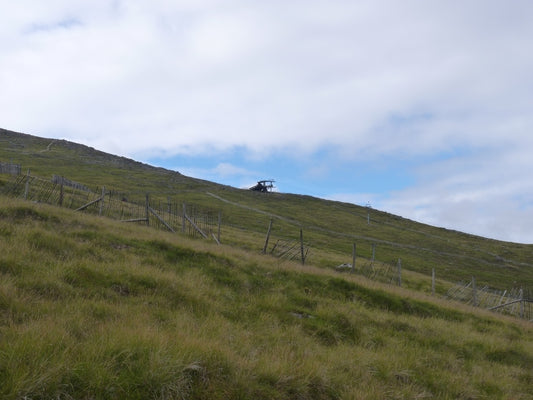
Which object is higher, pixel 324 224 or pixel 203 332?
pixel 324 224

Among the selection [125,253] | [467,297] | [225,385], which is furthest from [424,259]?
[225,385]

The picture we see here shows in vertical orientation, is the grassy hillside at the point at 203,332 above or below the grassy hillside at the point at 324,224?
below

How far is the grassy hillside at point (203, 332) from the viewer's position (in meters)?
4.20

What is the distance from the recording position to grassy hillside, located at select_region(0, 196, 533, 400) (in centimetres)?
420

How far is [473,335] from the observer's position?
11023mm

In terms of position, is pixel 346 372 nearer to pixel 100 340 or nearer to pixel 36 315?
pixel 100 340

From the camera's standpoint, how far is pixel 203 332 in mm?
6004

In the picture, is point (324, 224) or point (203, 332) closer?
point (203, 332)

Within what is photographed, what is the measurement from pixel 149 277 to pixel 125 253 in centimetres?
240

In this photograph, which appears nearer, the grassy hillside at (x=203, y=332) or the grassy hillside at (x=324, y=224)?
the grassy hillside at (x=203, y=332)

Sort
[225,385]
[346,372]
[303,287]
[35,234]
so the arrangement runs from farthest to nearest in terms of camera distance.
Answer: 1. [303,287]
2. [35,234]
3. [346,372]
4. [225,385]

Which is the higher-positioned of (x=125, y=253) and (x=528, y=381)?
(x=125, y=253)

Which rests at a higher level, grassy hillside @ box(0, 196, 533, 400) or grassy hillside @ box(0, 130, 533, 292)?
grassy hillside @ box(0, 130, 533, 292)

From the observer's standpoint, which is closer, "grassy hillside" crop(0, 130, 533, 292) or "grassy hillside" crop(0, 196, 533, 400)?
"grassy hillside" crop(0, 196, 533, 400)
